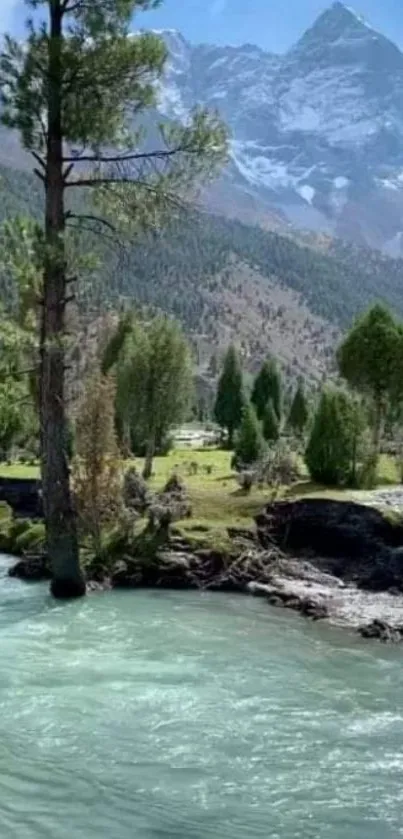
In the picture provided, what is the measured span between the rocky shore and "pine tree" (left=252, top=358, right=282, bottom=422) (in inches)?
2238

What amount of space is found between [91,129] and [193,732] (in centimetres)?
1425

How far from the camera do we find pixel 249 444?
61.3m

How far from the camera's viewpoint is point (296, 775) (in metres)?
14.0

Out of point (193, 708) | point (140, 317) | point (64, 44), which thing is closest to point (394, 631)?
point (193, 708)

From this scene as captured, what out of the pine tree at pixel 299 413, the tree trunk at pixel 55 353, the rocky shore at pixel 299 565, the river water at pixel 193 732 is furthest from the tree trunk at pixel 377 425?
the pine tree at pixel 299 413

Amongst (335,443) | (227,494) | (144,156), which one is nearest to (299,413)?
(335,443)

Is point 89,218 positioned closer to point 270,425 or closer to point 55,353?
point 55,353

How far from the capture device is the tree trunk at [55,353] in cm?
2298

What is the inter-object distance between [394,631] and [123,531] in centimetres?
1359

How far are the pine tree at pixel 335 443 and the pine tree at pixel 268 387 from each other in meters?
47.4

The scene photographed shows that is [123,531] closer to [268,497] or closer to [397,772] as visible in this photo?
[268,497]

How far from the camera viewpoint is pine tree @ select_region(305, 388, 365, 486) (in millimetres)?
49281

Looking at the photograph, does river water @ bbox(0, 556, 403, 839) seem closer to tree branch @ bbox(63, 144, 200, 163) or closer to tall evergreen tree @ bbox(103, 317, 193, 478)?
tree branch @ bbox(63, 144, 200, 163)

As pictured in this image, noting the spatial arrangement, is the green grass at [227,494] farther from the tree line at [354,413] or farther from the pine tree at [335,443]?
the tree line at [354,413]
